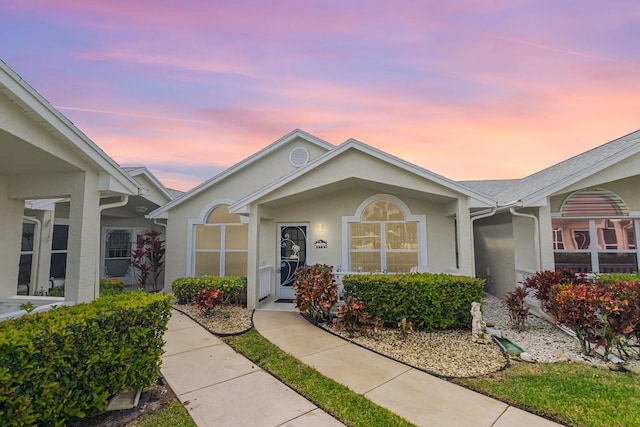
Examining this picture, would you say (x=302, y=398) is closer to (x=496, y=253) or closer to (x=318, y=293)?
(x=318, y=293)

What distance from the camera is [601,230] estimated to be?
8.61 m

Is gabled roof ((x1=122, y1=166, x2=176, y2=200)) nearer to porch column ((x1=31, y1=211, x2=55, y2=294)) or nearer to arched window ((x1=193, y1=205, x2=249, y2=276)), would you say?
porch column ((x1=31, y1=211, x2=55, y2=294))

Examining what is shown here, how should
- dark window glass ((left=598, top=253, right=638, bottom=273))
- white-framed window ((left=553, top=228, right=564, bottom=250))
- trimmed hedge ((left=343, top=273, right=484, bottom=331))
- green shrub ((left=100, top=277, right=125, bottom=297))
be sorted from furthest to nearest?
green shrub ((left=100, top=277, right=125, bottom=297)) → white-framed window ((left=553, top=228, right=564, bottom=250)) → dark window glass ((left=598, top=253, right=638, bottom=273)) → trimmed hedge ((left=343, top=273, right=484, bottom=331))

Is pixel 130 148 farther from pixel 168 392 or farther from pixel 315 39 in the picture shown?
pixel 168 392

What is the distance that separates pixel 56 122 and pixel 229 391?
4.93 m

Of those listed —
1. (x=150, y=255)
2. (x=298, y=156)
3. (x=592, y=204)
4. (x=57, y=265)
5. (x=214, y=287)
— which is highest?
(x=298, y=156)

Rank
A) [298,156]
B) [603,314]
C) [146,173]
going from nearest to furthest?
[603,314] → [298,156] → [146,173]

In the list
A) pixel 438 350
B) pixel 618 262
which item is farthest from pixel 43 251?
pixel 618 262

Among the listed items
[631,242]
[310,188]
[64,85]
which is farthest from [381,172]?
[64,85]

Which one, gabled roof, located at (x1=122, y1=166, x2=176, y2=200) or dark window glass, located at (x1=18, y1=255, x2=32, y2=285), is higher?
gabled roof, located at (x1=122, y1=166, x2=176, y2=200)

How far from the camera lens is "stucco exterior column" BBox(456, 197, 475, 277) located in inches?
302

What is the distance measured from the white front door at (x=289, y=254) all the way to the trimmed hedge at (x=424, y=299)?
11.9ft

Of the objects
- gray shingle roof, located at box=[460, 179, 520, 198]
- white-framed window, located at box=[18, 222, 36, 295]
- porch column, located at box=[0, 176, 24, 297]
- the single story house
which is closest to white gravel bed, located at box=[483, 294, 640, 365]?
the single story house

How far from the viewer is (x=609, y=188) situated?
855 centimetres
